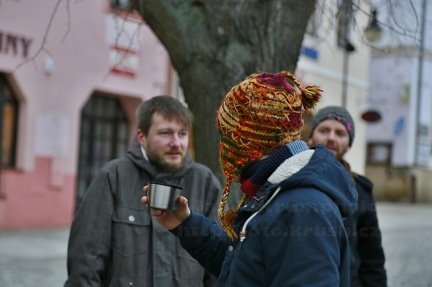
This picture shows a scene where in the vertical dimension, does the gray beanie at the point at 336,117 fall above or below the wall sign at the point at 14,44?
below

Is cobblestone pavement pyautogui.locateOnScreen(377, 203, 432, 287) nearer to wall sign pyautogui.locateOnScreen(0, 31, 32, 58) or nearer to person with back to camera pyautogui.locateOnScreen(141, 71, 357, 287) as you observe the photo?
wall sign pyautogui.locateOnScreen(0, 31, 32, 58)

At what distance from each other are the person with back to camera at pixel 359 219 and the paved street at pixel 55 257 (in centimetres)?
516

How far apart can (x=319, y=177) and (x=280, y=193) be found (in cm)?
12

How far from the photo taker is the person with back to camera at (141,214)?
365cm

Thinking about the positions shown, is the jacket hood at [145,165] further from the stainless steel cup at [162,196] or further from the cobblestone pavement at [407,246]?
the cobblestone pavement at [407,246]

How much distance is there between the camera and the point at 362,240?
4.25 metres

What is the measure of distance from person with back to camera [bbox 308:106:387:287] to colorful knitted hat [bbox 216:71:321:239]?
1.85 meters

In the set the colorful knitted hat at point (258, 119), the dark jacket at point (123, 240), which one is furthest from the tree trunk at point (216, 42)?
the colorful knitted hat at point (258, 119)

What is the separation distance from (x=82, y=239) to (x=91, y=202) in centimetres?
19

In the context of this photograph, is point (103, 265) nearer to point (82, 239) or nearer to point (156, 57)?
point (82, 239)

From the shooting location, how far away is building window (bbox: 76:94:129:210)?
1518 centimetres

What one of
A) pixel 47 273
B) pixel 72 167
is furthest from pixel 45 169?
pixel 47 273

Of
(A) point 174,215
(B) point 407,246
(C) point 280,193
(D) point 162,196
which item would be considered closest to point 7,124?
(B) point 407,246

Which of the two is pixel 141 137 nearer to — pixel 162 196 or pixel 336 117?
pixel 336 117
